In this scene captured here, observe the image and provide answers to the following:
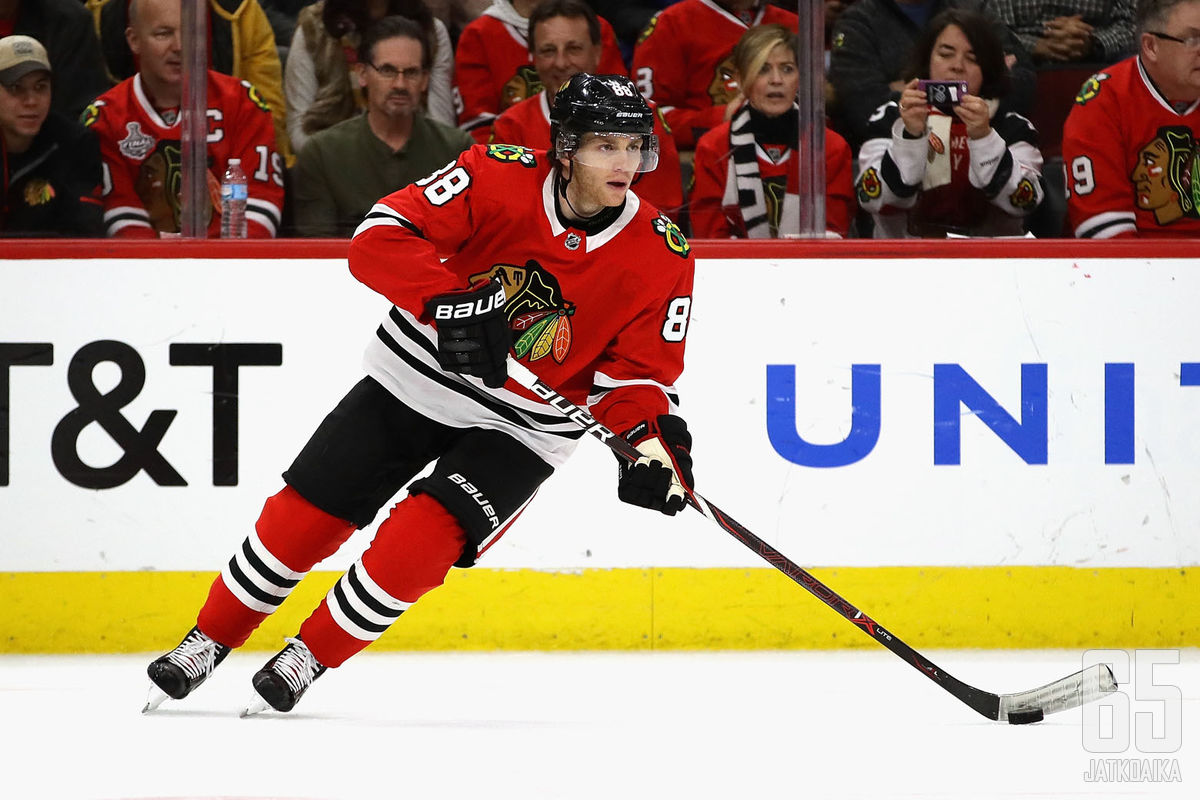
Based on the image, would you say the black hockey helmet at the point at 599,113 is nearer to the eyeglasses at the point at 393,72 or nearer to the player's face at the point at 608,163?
the player's face at the point at 608,163

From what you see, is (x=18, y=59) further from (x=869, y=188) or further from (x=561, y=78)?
(x=869, y=188)

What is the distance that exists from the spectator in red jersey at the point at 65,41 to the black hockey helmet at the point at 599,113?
5.03 ft

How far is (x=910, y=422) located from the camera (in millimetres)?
3623

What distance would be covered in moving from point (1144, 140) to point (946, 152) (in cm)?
51

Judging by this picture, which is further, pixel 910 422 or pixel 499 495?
pixel 910 422

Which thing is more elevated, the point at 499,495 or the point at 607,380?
the point at 607,380

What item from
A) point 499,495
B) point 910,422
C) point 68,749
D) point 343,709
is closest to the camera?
point 68,749

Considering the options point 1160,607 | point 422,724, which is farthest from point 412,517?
point 1160,607

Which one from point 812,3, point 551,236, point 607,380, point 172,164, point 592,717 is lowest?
point 592,717

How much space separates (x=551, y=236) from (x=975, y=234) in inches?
53.8

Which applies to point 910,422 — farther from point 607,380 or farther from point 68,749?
point 68,749

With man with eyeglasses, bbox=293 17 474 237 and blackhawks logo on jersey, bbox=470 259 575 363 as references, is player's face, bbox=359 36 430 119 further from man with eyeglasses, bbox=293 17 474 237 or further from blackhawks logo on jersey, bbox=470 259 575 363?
blackhawks logo on jersey, bbox=470 259 575 363

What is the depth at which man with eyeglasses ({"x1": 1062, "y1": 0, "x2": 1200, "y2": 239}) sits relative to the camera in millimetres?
3721

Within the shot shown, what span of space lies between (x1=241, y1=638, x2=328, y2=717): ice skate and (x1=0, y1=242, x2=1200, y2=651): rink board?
826mm
